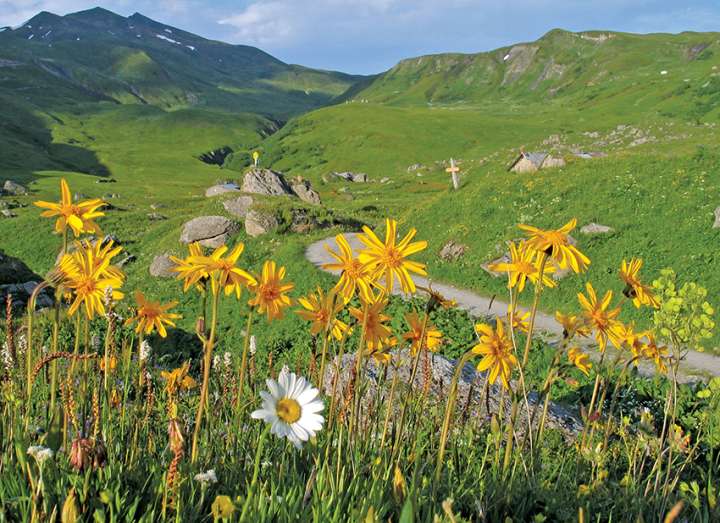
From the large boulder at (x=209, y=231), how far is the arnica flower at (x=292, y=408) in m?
25.2

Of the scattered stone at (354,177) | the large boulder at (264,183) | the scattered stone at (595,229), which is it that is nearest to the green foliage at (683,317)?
the scattered stone at (595,229)

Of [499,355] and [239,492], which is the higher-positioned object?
[499,355]

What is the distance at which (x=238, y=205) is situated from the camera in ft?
112

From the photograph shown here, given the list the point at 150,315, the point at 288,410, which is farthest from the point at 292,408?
the point at 150,315

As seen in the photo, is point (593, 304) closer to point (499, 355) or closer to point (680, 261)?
point (499, 355)

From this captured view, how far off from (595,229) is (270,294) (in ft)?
62.2

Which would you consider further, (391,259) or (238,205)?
(238,205)

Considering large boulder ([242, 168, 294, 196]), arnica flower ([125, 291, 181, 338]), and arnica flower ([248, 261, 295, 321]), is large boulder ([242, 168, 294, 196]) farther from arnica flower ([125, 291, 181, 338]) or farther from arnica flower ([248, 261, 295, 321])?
arnica flower ([248, 261, 295, 321])

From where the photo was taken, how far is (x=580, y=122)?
122500 millimetres

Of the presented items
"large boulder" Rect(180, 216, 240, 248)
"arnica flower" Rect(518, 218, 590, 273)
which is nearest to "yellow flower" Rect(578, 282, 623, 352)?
"arnica flower" Rect(518, 218, 590, 273)

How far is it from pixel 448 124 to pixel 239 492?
141 m

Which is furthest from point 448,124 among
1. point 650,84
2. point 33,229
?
point 33,229

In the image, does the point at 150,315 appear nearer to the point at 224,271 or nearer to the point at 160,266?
the point at 224,271

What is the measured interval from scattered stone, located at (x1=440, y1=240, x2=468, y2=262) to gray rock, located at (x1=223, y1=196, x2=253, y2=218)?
15.7 meters
